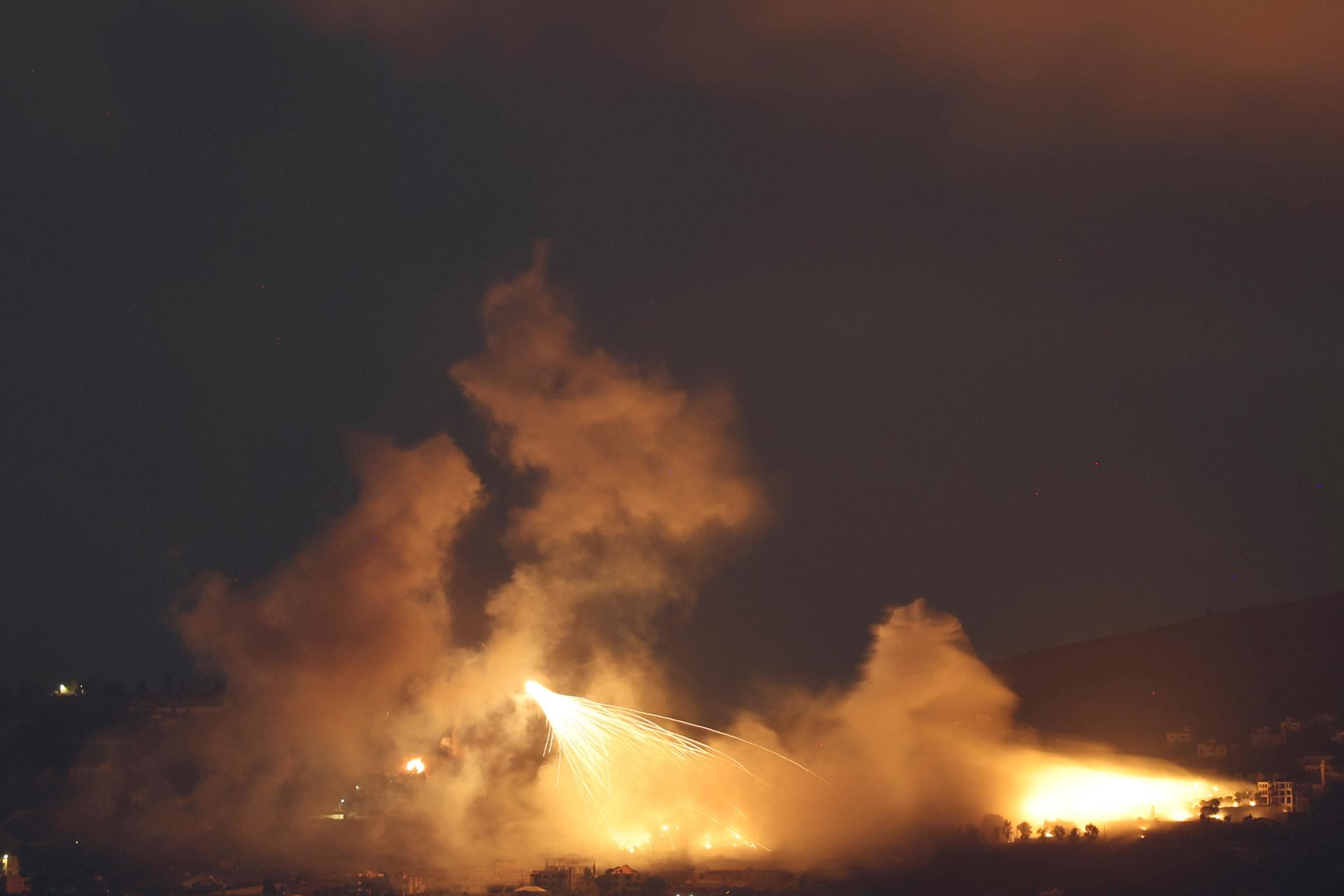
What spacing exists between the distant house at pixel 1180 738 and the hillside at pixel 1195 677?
50cm

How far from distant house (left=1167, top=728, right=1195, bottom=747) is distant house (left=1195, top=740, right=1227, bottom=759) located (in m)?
0.80

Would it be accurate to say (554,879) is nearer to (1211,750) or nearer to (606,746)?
(606,746)

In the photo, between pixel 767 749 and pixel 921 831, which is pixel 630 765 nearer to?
pixel 767 749

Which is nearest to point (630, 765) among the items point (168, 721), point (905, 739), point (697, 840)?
point (697, 840)

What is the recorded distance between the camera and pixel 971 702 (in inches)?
1994

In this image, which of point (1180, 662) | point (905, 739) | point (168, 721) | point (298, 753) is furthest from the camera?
point (1180, 662)

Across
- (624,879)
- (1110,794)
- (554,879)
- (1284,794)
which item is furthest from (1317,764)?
(554,879)

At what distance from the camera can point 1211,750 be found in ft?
166

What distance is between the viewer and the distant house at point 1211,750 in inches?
1960

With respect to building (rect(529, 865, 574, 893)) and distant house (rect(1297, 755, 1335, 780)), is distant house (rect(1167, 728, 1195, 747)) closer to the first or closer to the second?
distant house (rect(1297, 755, 1335, 780))

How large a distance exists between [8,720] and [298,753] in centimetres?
2060

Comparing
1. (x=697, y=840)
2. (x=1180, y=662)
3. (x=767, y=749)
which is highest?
(x=1180, y=662)

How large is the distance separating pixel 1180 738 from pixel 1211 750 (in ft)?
9.14

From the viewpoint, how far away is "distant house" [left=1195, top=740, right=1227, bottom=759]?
163ft
